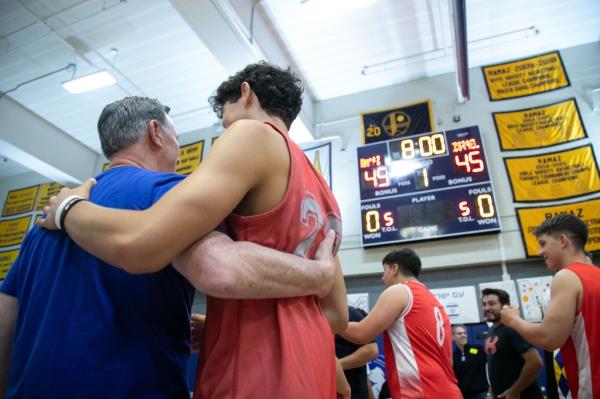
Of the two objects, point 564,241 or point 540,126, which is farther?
point 540,126

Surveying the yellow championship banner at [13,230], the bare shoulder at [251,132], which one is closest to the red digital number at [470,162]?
the bare shoulder at [251,132]

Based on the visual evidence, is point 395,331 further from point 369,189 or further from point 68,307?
point 369,189

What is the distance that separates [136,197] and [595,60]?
30.5 ft

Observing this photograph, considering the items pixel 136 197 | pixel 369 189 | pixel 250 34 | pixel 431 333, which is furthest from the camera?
pixel 369 189

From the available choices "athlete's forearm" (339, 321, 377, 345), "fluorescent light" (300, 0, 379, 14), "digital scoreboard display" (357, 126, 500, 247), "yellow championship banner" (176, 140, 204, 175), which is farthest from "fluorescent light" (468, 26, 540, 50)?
"athlete's forearm" (339, 321, 377, 345)

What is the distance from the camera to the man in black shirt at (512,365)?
3.90m

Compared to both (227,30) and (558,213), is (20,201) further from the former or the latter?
(558,213)

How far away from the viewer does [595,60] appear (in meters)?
7.60

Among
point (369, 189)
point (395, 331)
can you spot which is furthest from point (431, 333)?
point (369, 189)

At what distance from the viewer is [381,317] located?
2.52m

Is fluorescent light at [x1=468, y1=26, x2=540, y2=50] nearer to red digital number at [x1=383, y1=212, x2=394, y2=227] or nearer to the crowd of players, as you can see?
red digital number at [x1=383, y1=212, x2=394, y2=227]

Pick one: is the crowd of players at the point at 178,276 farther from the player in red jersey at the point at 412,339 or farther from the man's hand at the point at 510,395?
the man's hand at the point at 510,395

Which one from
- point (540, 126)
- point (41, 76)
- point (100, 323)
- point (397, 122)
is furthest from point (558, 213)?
point (41, 76)

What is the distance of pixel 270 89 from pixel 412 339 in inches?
74.7
